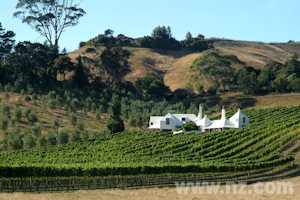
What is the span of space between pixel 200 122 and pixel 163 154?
20913 mm

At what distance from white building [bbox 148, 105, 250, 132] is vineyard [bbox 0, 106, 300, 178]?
3188mm

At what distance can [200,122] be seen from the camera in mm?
86000

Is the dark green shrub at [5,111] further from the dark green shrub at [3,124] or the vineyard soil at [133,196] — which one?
the vineyard soil at [133,196]

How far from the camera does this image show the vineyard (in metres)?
49.7

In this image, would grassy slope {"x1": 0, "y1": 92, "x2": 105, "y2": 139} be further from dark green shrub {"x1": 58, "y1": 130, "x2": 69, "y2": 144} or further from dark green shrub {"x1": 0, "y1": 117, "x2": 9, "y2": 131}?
dark green shrub {"x1": 58, "y1": 130, "x2": 69, "y2": 144}

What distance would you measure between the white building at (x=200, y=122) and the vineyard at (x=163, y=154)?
3188 mm

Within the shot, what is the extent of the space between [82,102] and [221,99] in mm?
37621

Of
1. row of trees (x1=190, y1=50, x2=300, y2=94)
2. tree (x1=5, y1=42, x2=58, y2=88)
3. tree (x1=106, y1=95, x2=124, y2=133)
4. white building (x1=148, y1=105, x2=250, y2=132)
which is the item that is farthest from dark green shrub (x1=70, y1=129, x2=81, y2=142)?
row of trees (x1=190, y1=50, x2=300, y2=94)

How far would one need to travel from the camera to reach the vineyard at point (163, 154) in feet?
163

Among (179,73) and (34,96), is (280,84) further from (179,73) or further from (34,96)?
(34,96)

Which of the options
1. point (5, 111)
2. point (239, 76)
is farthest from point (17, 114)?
point (239, 76)

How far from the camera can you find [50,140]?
8019 cm

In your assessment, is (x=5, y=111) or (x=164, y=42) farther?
(x=164, y=42)

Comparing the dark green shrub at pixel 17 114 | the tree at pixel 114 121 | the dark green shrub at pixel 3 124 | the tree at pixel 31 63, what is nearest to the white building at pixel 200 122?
the tree at pixel 114 121
